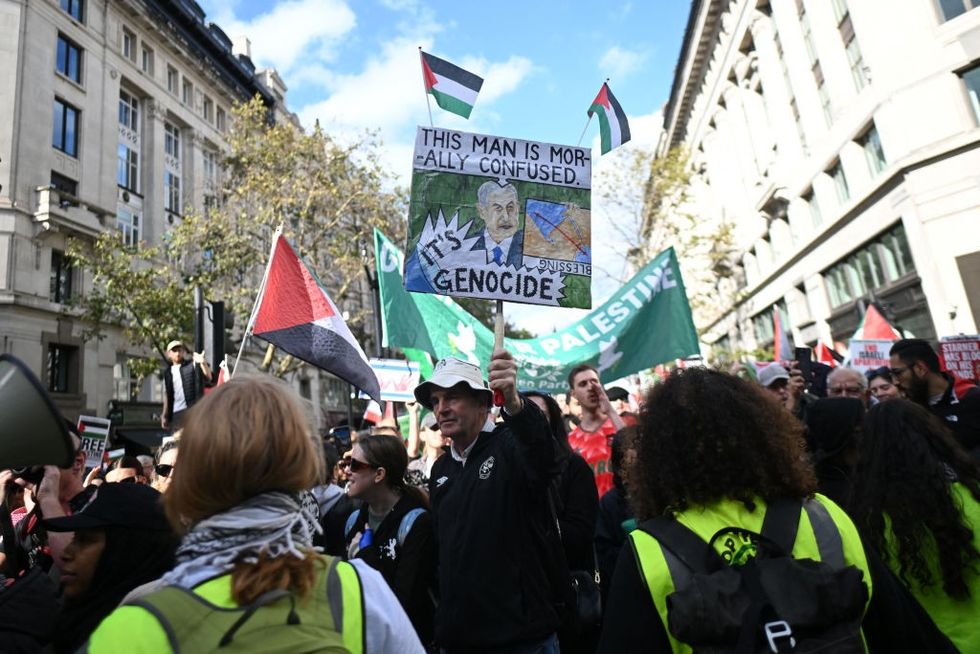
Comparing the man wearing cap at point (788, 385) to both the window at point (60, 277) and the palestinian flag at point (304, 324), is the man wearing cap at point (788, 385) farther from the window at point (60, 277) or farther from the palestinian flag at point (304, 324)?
the window at point (60, 277)

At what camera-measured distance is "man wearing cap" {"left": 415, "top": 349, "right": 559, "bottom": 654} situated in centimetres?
273

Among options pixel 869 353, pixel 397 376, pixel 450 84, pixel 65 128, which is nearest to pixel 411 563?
pixel 450 84

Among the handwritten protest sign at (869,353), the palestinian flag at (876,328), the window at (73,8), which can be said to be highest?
the window at (73,8)

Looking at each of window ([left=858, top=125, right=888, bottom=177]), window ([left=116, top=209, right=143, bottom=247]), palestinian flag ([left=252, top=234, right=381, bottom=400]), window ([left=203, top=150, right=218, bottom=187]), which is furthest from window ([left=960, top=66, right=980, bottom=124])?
window ([left=203, top=150, right=218, bottom=187])

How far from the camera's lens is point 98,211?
25.5m

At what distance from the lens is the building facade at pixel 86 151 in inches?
885

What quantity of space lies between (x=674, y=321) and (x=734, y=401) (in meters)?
5.43

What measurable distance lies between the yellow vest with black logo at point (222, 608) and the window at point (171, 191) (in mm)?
32913

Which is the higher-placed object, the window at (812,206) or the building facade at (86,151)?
the building facade at (86,151)

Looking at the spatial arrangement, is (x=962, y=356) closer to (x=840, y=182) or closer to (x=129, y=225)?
(x=840, y=182)

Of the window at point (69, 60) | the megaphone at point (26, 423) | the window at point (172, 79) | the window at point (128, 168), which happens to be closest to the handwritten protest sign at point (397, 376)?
the megaphone at point (26, 423)

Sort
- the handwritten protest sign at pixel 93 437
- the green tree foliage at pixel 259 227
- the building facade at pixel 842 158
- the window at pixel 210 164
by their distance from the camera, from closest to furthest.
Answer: the handwritten protest sign at pixel 93 437 → the building facade at pixel 842 158 → the green tree foliage at pixel 259 227 → the window at pixel 210 164

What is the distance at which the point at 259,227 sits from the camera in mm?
21062

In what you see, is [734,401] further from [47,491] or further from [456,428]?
[47,491]
